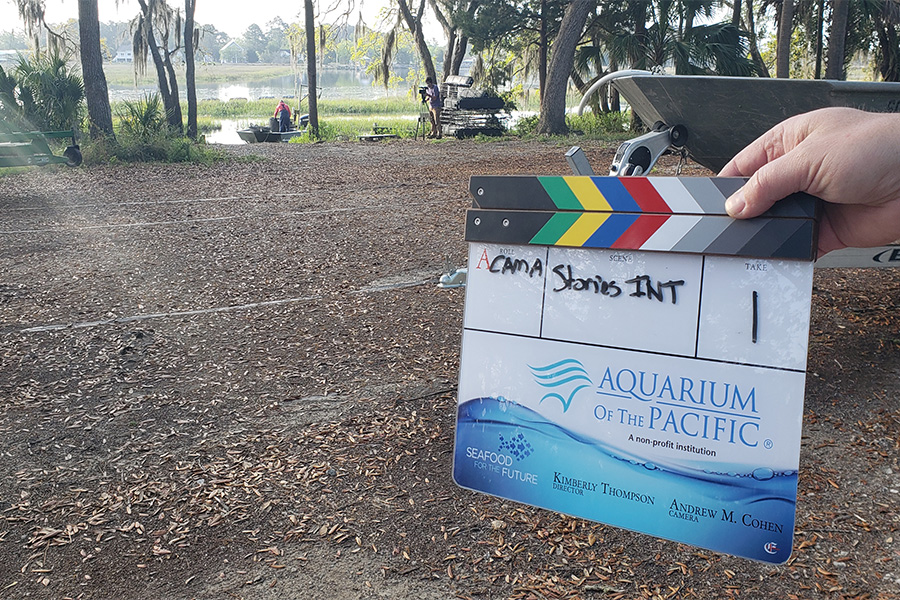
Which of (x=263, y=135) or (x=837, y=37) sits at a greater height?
(x=837, y=37)

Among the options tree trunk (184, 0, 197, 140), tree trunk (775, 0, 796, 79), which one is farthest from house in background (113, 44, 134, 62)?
tree trunk (775, 0, 796, 79)

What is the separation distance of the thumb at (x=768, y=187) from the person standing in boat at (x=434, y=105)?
22198mm

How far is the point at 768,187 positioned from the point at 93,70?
1696cm

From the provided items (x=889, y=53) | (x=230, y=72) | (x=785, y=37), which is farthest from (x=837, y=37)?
(x=230, y=72)

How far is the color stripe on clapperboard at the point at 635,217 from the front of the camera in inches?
53.2

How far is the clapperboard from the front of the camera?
4.51 ft

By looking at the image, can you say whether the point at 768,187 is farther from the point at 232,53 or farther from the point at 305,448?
the point at 232,53

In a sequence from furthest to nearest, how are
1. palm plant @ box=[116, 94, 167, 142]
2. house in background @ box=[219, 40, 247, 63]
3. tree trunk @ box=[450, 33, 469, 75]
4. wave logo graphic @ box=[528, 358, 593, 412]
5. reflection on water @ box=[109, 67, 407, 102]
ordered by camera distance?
1. house in background @ box=[219, 40, 247, 63]
2. reflection on water @ box=[109, 67, 407, 102]
3. tree trunk @ box=[450, 33, 469, 75]
4. palm plant @ box=[116, 94, 167, 142]
5. wave logo graphic @ box=[528, 358, 593, 412]

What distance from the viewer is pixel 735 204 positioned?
53.7 inches

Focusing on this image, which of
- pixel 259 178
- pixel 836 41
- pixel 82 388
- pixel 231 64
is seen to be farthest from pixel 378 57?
pixel 231 64

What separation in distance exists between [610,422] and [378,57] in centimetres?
3472

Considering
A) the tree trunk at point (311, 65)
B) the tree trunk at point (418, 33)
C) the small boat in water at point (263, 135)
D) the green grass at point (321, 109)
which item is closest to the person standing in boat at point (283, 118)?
the small boat in water at point (263, 135)

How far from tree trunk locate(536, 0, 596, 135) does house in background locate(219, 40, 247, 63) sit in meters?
165

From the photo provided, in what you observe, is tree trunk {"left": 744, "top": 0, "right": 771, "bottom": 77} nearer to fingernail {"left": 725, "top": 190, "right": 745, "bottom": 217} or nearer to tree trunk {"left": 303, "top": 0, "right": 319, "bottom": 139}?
tree trunk {"left": 303, "top": 0, "right": 319, "bottom": 139}
